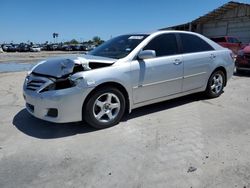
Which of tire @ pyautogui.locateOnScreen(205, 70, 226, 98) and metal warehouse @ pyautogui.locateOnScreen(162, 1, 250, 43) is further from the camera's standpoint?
metal warehouse @ pyautogui.locateOnScreen(162, 1, 250, 43)

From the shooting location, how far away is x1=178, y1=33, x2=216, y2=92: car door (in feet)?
15.7

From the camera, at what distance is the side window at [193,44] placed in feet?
15.9

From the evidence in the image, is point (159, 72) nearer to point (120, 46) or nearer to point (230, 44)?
point (120, 46)

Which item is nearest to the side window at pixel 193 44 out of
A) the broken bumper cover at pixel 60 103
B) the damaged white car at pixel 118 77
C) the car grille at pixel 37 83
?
the damaged white car at pixel 118 77

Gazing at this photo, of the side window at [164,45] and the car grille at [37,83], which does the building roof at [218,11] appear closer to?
the side window at [164,45]

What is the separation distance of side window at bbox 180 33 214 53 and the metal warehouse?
74.5ft

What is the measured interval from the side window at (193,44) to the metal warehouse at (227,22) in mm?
22701

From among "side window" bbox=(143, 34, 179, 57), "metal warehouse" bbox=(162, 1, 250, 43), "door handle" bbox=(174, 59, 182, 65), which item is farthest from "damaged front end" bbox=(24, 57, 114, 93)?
"metal warehouse" bbox=(162, 1, 250, 43)

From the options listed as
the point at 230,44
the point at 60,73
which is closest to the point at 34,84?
the point at 60,73

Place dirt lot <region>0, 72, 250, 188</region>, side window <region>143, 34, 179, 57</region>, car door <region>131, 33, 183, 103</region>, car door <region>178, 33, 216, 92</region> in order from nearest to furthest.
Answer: dirt lot <region>0, 72, 250, 188</region>, car door <region>131, 33, 183, 103</region>, side window <region>143, 34, 179, 57</region>, car door <region>178, 33, 216, 92</region>

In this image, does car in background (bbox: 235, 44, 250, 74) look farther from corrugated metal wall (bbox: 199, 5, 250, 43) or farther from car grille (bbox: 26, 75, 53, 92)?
corrugated metal wall (bbox: 199, 5, 250, 43)

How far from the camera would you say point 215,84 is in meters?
5.60

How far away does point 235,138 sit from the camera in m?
3.47

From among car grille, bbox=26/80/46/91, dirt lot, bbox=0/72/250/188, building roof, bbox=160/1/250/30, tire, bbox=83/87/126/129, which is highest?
building roof, bbox=160/1/250/30
